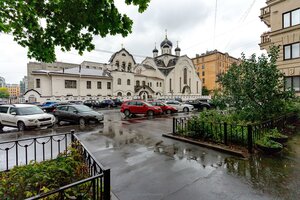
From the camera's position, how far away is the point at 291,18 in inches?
593

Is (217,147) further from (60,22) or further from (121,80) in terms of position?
(121,80)

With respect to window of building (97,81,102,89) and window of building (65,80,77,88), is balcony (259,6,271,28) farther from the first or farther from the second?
window of building (65,80,77,88)

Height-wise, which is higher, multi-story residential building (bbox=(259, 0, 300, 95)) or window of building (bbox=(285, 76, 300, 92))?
multi-story residential building (bbox=(259, 0, 300, 95))

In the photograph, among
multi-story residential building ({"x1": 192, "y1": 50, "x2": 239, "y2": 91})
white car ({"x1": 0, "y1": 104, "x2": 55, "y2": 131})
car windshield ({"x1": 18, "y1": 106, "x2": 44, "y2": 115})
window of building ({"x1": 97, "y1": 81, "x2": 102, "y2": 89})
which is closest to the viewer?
white car ({"x1": 0, "y1": 104, "x2": 55, "y2": 131})

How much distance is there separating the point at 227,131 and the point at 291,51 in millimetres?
14753

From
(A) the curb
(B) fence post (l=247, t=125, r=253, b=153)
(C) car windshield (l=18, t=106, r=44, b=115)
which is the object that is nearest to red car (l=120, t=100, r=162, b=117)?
(C) car windshield (l=18, t=106, r=44, b=115)

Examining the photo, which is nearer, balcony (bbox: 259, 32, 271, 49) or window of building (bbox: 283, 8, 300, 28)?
window of building (bbox: 283, 8, 300, 28)

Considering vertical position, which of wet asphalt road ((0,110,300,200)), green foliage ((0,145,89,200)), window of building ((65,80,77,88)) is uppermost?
window of building ((65,80,77,88))

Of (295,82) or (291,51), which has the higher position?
(291,51)

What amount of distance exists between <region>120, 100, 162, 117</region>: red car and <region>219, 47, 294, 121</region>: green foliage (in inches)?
350

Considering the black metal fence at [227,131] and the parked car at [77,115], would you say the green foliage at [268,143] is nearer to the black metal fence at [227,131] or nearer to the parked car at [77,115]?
the black metal fence at [227,131]

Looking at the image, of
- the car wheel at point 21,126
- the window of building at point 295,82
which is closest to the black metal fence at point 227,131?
the car wheel at point 21,126

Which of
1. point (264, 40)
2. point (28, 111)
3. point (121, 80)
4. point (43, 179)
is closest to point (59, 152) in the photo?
point (43, 179)

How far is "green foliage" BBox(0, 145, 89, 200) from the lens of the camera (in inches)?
103
